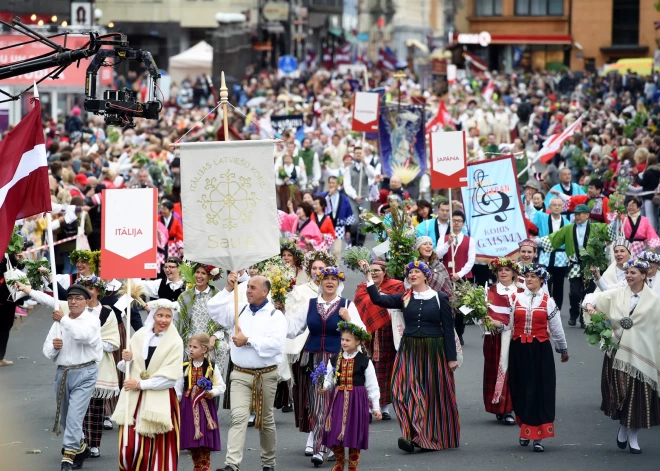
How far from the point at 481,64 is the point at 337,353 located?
52100mm

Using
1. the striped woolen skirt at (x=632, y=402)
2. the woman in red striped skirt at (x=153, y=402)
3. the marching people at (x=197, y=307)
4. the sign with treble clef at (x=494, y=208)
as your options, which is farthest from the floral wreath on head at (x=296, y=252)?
the sign with treble clef at (x=494, y=208)

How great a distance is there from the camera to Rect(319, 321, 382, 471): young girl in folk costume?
417 inches

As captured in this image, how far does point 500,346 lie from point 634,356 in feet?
4.11

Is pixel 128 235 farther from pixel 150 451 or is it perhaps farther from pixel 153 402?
pixel 150 451

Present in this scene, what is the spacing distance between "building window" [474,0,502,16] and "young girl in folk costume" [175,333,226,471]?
74712 millimetres

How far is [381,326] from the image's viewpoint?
12781mm

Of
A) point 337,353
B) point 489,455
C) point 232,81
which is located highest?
point 232,81

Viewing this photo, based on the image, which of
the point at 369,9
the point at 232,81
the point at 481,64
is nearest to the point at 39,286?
the point at 232,81

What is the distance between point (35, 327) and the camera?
61.2 ft

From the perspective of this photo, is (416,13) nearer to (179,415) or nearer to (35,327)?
(35,327)

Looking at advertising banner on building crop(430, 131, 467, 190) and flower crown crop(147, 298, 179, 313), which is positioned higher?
advertising banner on building crop(430, 131, 467, 190)

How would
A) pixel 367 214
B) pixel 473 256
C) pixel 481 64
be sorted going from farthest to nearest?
pixel 481 64, pixel 473 256, pixel 367 214

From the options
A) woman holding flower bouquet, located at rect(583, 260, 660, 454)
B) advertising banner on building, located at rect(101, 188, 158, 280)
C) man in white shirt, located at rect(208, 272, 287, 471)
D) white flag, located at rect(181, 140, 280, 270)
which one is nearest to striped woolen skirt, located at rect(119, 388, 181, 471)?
man in white shirt, located at rect(208, 272, 287, 471)

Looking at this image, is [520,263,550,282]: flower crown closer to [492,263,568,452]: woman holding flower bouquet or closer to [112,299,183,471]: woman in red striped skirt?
[492,263,568,452]: woman holding flower bouquet
